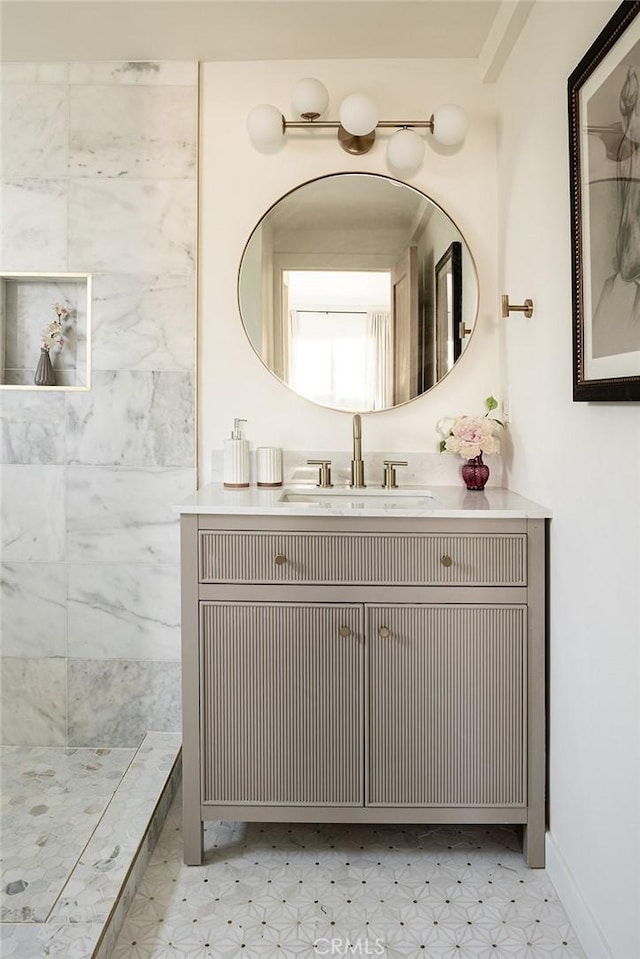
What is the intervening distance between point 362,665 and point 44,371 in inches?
55.0

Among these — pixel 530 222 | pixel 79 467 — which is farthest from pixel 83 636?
pixel 530 222

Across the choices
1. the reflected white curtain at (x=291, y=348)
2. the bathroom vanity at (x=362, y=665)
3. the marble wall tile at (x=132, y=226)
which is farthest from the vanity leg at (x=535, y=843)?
the marble wall tile at (x=132, y=226)

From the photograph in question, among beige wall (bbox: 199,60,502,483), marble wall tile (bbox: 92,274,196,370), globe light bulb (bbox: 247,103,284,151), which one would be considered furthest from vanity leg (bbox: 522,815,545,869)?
globe light bulb (bbox: 247,103,284,151)

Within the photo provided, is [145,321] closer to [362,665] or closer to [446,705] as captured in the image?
[362,665]

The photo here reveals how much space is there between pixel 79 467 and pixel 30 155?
1.01 meters

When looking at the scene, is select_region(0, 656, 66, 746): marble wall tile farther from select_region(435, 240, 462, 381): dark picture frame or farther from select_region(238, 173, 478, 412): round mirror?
select_region(435, 240, 462, 381): dark picture frame

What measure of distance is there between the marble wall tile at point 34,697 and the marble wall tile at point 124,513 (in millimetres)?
383

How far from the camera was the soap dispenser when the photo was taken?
2287 millimetres

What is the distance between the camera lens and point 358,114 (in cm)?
220

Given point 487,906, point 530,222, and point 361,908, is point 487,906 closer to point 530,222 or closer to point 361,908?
point 361,908

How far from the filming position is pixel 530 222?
79.1 inches

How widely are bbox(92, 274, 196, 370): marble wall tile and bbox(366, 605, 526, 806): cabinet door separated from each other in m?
1.11

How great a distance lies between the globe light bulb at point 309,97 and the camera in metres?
2.22

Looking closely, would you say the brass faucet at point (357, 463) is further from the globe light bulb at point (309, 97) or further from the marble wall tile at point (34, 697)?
the marble wall tile at point (34, 697)
